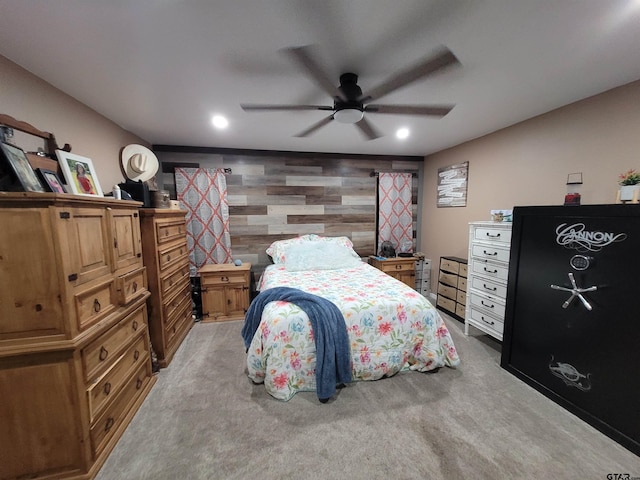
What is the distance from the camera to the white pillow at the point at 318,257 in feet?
10.6

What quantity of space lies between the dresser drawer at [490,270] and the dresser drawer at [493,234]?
9.6 inches

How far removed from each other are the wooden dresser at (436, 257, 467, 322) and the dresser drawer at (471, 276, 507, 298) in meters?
0.44

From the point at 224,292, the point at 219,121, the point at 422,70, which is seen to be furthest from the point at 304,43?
the point at 224,292

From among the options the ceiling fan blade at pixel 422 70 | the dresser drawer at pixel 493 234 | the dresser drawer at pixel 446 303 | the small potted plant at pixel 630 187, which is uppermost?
the ceiling fan blade at pixel 422 70

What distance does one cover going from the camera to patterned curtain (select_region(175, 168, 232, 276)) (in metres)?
3.47

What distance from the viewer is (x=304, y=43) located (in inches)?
55.1

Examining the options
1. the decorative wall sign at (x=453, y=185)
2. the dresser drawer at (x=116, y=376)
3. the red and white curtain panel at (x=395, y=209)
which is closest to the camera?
the dresser drawer at (x=116, y=376)

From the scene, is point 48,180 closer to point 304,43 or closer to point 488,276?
point 304,43

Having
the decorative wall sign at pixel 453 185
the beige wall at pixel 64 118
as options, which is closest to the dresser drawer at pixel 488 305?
the decorative wall sign at pixel 453 185

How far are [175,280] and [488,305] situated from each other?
328cm

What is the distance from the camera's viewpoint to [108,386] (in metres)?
1.51

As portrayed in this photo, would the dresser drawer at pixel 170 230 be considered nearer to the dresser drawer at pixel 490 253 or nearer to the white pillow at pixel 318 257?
the white pillow at pixel 318 257

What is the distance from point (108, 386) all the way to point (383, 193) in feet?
12.7

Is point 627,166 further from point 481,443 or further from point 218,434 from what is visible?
point 218,434
